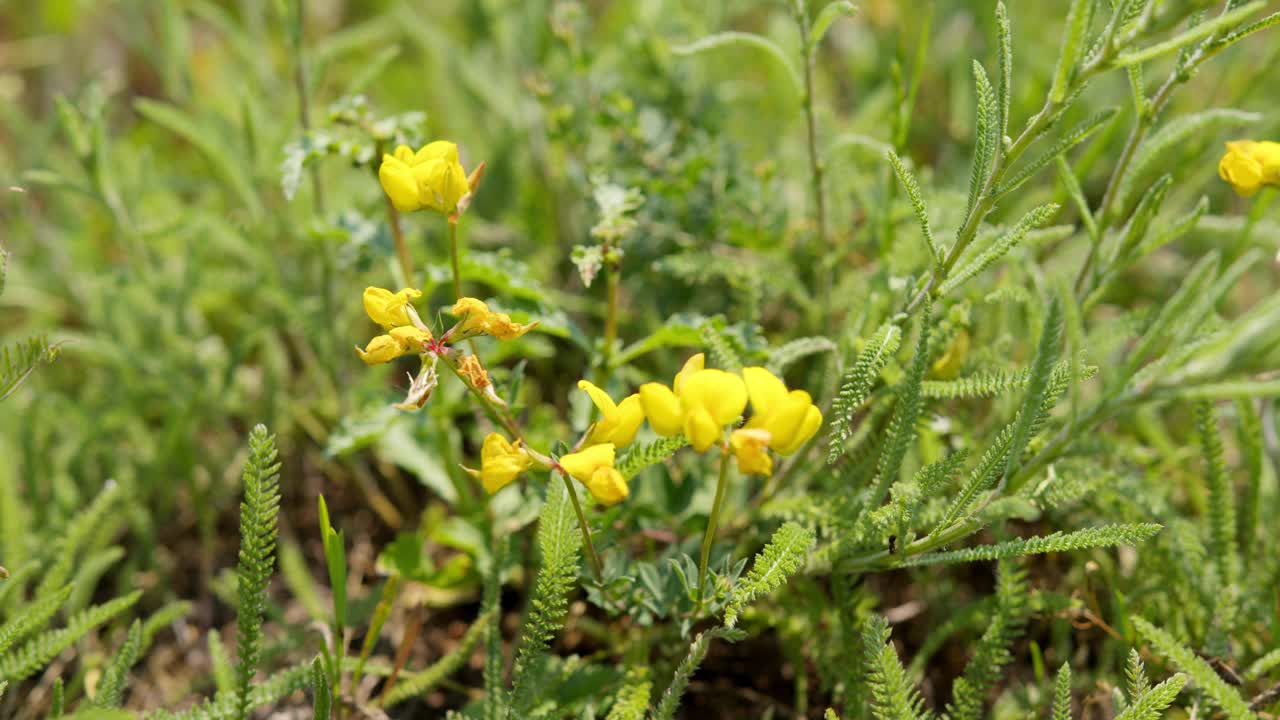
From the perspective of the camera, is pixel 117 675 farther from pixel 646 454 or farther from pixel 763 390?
pixel 763 390

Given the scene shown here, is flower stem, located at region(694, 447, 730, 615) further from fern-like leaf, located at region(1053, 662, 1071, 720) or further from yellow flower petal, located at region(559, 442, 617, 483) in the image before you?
fern-like leaf, located at region(1053, 662, 1071, 720)

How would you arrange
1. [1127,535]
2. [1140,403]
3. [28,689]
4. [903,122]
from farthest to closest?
[28,689] < [903,122] < [1127,535] < [1140,403]

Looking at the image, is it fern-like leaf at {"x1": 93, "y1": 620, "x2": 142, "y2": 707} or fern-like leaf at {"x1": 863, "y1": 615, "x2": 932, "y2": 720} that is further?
fern-like leaf at {"x1": 93, "y1": 620, "x2": 142, "y2": 707}

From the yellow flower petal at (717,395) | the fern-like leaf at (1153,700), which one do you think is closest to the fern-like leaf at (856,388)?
the yellow flower petal at (717,395)

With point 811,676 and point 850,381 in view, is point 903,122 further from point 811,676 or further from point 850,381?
point 811,676

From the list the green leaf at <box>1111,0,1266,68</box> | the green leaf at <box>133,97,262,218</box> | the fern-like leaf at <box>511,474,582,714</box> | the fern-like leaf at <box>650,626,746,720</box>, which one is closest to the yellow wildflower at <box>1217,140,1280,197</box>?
the green leaf at <box>1111,0,1266,68</box>

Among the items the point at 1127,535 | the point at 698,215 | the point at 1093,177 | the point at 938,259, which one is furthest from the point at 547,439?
the point at 1093,177
